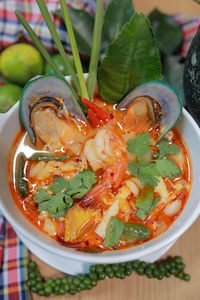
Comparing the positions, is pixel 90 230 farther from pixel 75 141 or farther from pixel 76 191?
pixel 75 141

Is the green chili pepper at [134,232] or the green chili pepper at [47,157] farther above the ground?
the green chili pepper at [47,157]

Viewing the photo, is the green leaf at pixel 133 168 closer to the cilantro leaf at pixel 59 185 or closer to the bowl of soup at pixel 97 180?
the bowl of soup at pixel 97 180

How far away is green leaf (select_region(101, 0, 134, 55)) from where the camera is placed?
1.60m

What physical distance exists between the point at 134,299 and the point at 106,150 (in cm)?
58

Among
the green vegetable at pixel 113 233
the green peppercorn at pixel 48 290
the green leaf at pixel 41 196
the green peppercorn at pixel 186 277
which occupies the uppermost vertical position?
the green leaf at pixel 41 196

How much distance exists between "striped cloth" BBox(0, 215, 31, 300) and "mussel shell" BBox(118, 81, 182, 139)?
718 mm

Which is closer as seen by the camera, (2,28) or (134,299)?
(134,299)

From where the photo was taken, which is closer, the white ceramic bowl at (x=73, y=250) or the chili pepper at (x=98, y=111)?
the white ceramic bowl at (x=73, y=250)

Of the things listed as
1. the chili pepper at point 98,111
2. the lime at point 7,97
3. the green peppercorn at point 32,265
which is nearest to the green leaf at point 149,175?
the chili pepper at point 98,111

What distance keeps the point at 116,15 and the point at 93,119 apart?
1.93 feet

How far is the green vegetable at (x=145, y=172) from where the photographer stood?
122 centimetres

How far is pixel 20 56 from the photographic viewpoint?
62.5 inches

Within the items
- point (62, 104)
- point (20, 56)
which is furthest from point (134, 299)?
point (20, 56)

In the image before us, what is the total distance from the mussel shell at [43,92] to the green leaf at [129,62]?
0.15 m
